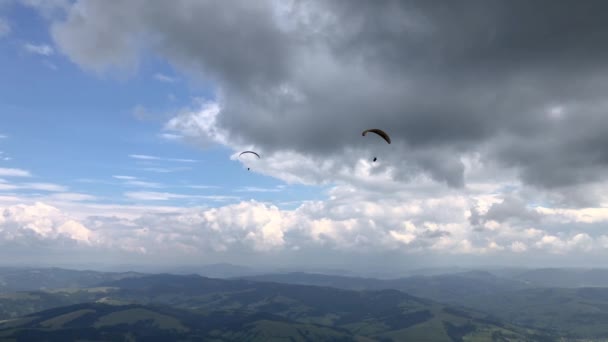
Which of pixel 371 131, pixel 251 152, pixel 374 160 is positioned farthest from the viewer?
pixel 251 152

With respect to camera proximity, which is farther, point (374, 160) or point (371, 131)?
point (371, 131)

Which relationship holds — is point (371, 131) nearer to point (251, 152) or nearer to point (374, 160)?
point (374, 160)

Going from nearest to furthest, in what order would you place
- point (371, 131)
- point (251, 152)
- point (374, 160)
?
point (374, 160)
point (371, 131)
point (251, 152)

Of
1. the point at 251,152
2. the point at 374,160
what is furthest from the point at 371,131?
the point at 251,152

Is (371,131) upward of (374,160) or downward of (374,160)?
upward

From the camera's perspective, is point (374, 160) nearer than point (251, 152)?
Yes
